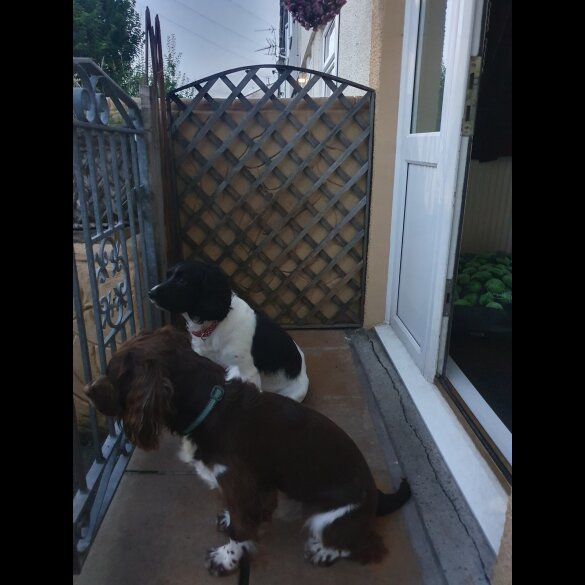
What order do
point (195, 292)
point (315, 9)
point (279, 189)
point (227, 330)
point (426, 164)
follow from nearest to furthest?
point (195, 292) → point (227, 330) → point (426, 164) → point (279, 189) → point (315, 9)

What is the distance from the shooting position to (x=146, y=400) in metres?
1.31

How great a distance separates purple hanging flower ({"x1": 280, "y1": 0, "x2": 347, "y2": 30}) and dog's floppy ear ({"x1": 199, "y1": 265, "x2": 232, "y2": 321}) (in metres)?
2.49

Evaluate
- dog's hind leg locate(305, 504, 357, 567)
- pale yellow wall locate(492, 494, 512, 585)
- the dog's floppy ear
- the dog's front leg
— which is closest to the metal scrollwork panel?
the dog's floppy ear

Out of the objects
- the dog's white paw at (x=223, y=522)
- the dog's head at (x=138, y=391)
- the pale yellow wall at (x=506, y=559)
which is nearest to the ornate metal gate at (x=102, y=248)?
the dog's head at (x=138, y=391)

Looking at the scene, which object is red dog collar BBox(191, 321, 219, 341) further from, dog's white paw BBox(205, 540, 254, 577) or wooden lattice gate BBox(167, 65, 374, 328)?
wooden lattice gate BBox(167, 65, 374, 328)

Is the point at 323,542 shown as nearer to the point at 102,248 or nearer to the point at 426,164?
the point at 102,248

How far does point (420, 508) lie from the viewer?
1.80 meters

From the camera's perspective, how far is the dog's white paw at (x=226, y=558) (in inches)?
60.8

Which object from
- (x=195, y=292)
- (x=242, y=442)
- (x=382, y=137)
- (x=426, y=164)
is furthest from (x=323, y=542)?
(x=382, y=137)

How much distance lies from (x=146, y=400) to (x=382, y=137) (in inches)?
101

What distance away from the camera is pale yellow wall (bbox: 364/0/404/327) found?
2902mm

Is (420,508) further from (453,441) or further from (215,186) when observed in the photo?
(215,186)
